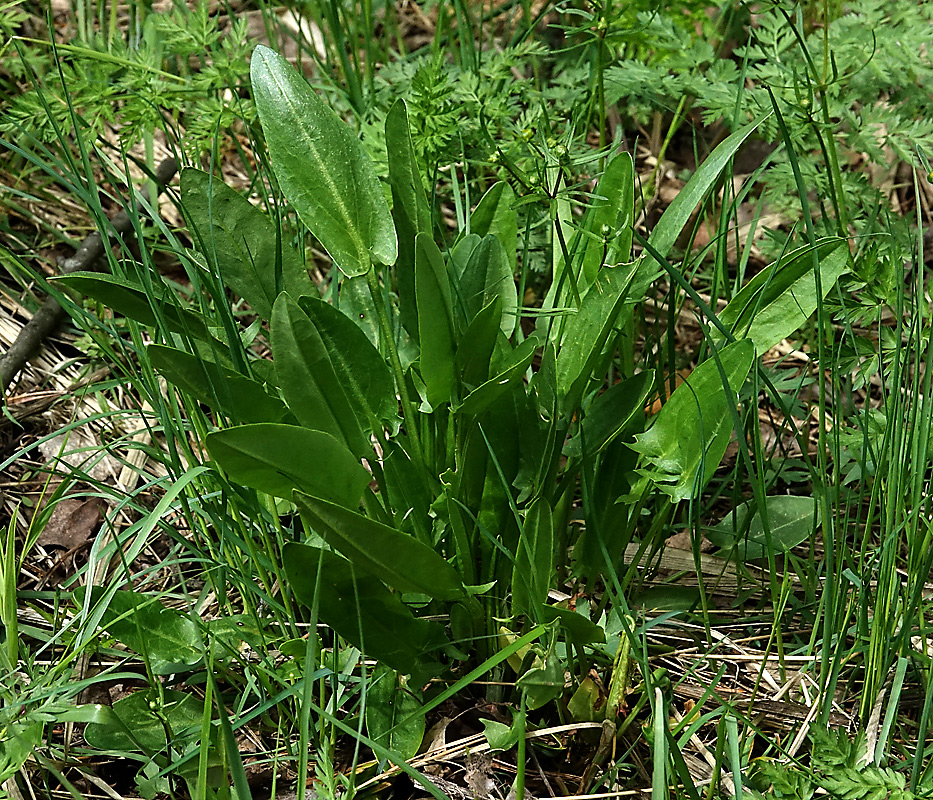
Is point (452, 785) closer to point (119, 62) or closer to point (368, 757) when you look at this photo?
point (368, 757)

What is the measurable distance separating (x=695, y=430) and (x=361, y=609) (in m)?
0.48

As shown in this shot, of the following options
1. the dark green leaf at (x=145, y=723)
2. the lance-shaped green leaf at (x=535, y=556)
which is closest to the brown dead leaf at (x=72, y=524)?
the dark green leaf at (x=145, y=723)

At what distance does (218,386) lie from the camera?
116 centimetres

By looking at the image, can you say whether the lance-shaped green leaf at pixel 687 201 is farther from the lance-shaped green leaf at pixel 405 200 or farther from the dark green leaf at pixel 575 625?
the dark green leaf at pixel 575 625

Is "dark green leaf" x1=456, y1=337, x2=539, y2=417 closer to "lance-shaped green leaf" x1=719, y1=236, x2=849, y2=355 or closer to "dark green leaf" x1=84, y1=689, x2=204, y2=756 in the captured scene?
"lance-shaped green leaf" x1=719, y1=236, x2=849, y2=355

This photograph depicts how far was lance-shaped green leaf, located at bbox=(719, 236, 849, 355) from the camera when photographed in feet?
4.17

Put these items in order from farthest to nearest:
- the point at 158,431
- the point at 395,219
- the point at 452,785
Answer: the point at 158,431 → the point at 395,219 → the point at 452,785

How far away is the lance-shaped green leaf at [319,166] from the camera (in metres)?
1.25

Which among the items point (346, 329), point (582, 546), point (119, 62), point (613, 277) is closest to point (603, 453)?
point (582, 546)

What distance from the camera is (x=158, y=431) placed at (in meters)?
1.76

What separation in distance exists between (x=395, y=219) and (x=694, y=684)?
0.78m

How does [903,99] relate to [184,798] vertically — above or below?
above

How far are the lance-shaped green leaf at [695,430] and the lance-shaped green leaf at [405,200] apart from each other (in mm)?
384

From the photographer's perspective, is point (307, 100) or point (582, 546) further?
point (582, 546)
